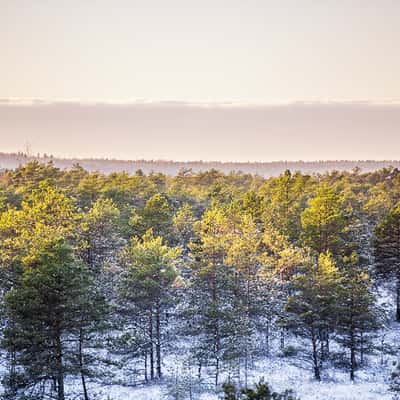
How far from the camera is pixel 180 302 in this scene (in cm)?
3369

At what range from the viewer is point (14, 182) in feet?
238

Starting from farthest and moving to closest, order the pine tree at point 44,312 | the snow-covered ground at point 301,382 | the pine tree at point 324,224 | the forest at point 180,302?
the pine tree at point 324,224 → the snow-covered ground at point 301,382 → the forest at point 180,302 → the pine tree at point 44,312

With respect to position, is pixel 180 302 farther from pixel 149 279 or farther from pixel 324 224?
pixel 324 224

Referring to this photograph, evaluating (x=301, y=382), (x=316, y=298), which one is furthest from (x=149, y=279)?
(x=301, y=382)

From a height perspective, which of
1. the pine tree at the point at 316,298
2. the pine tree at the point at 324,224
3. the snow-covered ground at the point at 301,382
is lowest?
the snow-covered ground at the point at 301,382

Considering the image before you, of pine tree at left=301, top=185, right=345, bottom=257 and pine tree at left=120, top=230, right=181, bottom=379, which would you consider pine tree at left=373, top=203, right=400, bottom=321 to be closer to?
pine tree at left=301, top=185, right=345, bottom=257

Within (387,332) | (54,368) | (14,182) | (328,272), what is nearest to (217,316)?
(328,272)

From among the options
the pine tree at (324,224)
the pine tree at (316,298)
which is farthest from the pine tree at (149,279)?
the pine tree at (324,224)

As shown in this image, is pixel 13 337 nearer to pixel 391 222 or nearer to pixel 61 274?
pixel 61 274

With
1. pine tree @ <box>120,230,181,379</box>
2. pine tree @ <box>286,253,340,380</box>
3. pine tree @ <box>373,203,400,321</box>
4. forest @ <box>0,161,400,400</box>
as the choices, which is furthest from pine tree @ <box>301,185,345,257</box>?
pine tree @ <box>120,230,181,379</box>

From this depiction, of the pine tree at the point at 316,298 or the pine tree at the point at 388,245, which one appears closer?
the pine tree at the point at 316,298

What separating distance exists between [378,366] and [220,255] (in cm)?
1387

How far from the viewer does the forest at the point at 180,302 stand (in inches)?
878

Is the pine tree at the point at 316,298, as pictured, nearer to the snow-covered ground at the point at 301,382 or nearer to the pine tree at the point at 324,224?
the snow-covered ground at the point at 301,382
